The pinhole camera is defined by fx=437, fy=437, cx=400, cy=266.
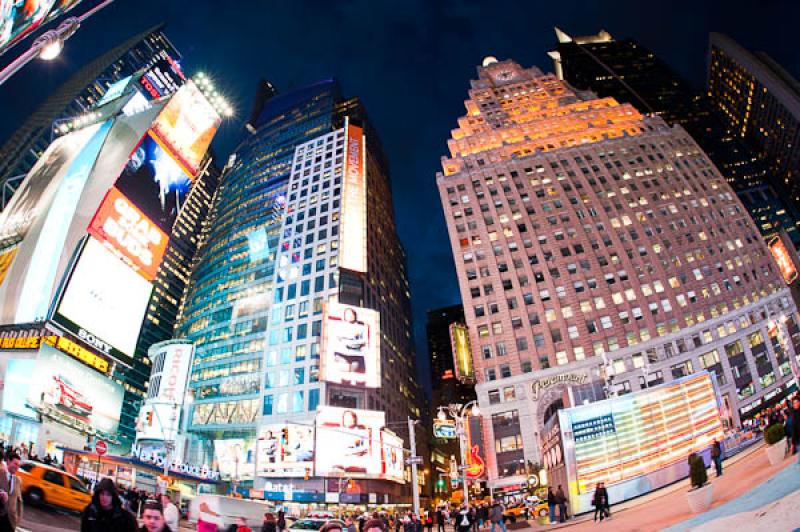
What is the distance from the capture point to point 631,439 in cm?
2308

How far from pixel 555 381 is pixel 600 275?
18.0m

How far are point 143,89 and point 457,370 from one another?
45825 millimetres

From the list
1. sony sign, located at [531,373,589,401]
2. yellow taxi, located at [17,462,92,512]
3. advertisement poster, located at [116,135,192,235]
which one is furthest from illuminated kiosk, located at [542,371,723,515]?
advertisement poster, located at [116,135,192,235]

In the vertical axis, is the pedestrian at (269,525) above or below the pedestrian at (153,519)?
below

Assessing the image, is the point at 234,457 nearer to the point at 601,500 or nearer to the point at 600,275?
the point at 600,275

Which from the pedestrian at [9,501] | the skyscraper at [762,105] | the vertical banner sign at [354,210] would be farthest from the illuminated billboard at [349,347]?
the skyscraper at [762,105]

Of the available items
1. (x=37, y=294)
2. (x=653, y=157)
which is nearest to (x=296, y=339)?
(x=37, y=294)

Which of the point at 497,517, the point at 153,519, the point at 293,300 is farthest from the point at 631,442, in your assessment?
the point at 293,300

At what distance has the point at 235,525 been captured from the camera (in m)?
16.5

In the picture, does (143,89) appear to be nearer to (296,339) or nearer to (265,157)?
(296,339)

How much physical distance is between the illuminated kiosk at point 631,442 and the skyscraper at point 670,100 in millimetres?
121066

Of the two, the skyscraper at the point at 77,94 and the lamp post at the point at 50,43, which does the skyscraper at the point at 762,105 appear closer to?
the lamp post at the point at 50,43

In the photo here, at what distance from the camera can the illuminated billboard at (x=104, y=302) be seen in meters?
31.0

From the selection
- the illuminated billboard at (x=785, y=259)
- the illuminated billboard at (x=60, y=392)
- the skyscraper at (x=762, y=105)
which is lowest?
the illuminated billboard at (x=60, y=392)
